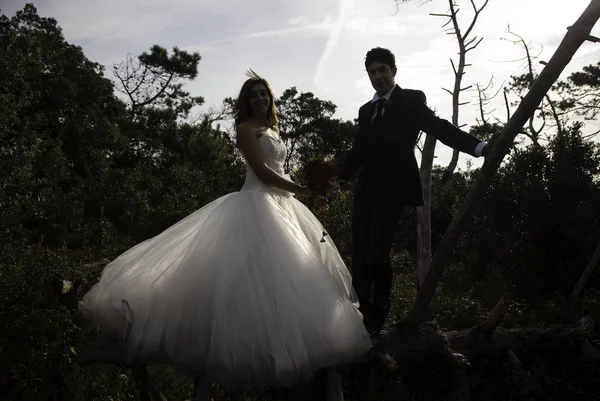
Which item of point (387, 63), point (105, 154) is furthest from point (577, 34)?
point (105, 154)

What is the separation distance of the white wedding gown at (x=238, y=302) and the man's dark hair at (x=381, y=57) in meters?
1.51

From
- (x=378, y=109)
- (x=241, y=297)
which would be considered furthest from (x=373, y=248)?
(x=241, y=297)

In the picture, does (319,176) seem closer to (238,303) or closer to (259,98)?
(259,98)

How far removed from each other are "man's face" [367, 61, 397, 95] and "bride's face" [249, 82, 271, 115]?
3.22 feet

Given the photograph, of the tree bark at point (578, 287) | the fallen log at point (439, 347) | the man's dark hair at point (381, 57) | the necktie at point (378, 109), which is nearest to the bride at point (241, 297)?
the fallen log at point (439, 347)

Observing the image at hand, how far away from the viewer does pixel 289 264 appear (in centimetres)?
393

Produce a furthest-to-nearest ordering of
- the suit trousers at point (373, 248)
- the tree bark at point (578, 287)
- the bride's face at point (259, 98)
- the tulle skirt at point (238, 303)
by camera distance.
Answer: the tree bark at point (578, 287)
the bride's face at point (259, 98)
the suit trousers at point (373, 248)
the tulle skirt at point (238, 303)

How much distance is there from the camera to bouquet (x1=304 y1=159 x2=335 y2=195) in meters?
4.51

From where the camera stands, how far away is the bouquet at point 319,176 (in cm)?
451

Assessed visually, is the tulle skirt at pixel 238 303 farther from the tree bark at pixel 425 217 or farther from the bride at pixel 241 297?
the tree bark at pixel 425 217

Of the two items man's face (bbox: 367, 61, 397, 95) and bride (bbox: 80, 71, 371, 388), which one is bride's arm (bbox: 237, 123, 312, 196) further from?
man's face (bbox: 367, 61, 397, 95)

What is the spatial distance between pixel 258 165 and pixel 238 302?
1409mm

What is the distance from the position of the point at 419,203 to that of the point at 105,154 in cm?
2030

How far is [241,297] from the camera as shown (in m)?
3.69
